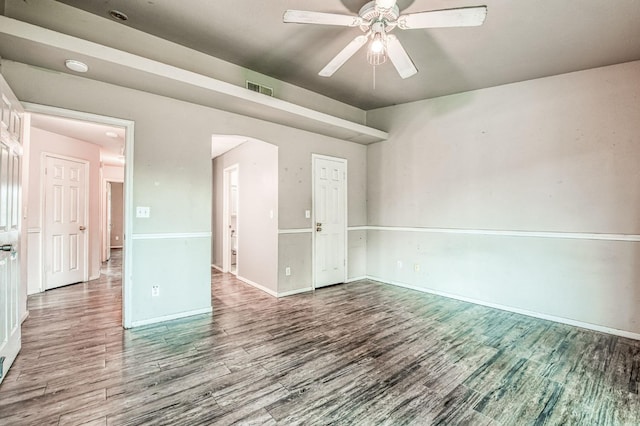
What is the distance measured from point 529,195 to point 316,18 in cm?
328

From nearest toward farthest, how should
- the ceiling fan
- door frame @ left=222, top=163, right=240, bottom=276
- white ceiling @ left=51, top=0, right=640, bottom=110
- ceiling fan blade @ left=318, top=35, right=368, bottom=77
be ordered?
the ceiling fan < ceiling fan blade @ left=318, top=35, right=368, bottom=77 < white ceiling @ left=51, top=0, right=640, bottom=110 < door frame @ left=222, top=163, right=240, bottom=276

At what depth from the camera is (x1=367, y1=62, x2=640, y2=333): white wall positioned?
309 cm

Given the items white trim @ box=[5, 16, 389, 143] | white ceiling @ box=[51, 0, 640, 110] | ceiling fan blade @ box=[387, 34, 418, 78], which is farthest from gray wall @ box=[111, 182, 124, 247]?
ceiling fan blade @ box=[387, 34, 418, 78]

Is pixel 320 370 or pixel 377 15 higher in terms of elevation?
pixel 377 15

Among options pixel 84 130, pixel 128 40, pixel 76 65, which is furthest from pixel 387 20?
pixel 84 130

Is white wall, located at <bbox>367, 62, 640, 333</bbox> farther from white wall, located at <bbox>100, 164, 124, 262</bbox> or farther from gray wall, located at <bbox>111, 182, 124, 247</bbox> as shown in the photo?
gray wall, located at <bbox>111, 182, 124, 247</bbox>

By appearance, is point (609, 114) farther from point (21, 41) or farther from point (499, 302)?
point (21, 41)

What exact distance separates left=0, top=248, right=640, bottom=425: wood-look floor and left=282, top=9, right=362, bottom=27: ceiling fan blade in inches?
102

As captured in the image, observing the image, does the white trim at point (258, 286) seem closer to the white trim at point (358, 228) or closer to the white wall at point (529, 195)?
the white trim at point (358, 228)

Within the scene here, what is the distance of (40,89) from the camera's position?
2.58m

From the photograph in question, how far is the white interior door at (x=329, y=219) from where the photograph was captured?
15.3 ft

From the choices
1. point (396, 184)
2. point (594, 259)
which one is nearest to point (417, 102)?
point (396, 184)

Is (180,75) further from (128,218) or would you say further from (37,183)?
(37,183)

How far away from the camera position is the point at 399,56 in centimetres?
240
